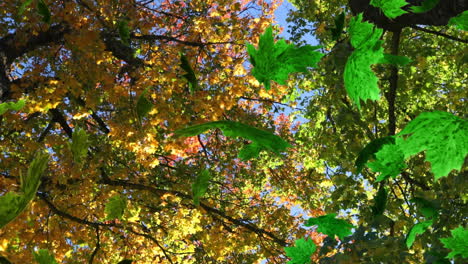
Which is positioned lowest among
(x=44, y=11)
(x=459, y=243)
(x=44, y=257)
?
(x=44, y=257)

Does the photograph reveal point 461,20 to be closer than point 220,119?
Yes

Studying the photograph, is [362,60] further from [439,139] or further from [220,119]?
[220,119]

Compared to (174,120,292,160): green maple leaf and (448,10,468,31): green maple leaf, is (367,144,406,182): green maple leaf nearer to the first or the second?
(448,10,468,31): green maple leaf

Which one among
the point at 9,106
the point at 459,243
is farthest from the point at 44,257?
the point at 459,243

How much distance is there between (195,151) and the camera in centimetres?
1175

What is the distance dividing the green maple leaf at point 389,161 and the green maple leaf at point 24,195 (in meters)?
0.92

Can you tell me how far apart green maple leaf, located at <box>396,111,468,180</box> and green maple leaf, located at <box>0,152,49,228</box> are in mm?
761

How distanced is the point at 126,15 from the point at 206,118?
2.69m

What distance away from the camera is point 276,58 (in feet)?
3.50

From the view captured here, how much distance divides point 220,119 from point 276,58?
806cm

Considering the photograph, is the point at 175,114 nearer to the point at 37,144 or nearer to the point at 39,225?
the point at 37,144

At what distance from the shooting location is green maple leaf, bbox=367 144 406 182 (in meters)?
1.16

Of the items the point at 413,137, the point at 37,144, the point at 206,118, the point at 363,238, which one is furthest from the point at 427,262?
the point at 37,144

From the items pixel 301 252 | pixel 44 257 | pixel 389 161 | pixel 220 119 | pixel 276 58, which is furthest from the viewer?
pixel 220 119
